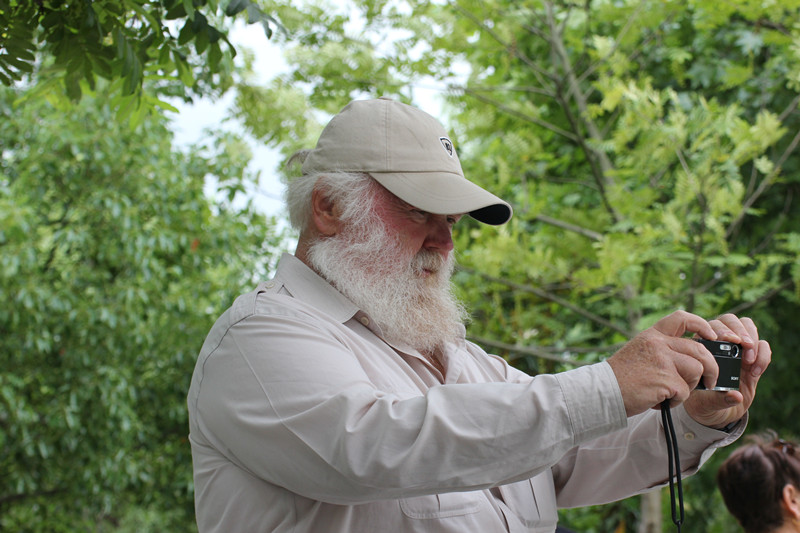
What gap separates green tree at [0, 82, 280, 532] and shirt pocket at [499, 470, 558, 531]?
3.92 m

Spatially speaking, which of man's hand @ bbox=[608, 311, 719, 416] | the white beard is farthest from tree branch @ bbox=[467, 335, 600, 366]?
man's hand @ bbox=[608, 311, 719, 416]

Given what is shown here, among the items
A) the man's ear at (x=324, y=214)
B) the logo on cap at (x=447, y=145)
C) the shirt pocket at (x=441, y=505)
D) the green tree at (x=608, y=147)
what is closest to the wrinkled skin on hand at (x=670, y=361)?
the shirt pocket at (x=441, y=505)

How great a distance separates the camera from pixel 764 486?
2.98 m

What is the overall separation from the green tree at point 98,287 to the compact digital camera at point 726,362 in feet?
13.9

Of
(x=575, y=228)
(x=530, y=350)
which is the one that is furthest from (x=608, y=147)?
(x=530, y=350)

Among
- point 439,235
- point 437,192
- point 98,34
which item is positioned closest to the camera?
point 437,192

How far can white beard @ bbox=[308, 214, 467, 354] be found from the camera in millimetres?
1871

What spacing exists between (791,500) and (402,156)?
2.10m

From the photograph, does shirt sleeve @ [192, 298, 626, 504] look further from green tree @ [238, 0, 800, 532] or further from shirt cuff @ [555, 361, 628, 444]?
green tree @ [238, 0, 800, 532]

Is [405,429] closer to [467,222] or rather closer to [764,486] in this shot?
[764,486]

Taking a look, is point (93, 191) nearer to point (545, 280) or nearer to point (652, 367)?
point (545, 280)

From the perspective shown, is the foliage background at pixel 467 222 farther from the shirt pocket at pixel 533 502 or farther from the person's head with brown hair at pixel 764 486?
the shirt pocket at pixel 533 502

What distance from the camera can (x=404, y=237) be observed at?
1.94 meters

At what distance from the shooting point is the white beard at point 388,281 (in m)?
1.87
